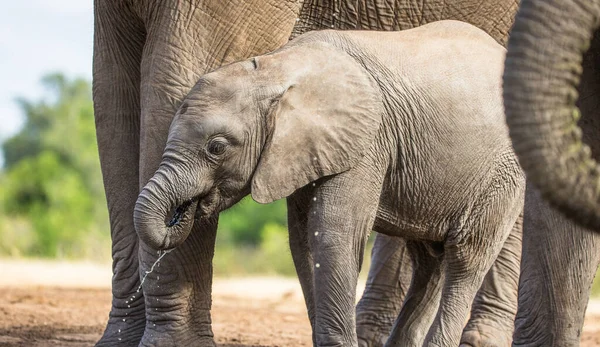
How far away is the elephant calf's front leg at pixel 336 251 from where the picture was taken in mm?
4820

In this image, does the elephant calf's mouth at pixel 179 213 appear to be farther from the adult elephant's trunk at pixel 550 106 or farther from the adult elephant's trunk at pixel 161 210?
the adult elephant's trunk at pixel 550 106

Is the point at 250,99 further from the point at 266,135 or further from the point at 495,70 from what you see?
the point at 495,70

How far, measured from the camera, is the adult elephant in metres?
5.14

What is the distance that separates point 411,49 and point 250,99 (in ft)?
2.53

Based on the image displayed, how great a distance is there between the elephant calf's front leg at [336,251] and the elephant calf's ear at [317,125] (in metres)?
0.10

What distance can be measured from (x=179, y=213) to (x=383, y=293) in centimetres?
198

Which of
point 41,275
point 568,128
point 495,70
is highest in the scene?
point 495,70

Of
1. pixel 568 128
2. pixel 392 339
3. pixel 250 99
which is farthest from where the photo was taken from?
pixel 392 339

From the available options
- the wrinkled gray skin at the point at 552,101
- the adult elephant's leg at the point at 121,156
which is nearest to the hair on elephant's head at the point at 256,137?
the adult elephant's leg at the point at 121,156

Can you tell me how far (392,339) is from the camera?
5629 mm

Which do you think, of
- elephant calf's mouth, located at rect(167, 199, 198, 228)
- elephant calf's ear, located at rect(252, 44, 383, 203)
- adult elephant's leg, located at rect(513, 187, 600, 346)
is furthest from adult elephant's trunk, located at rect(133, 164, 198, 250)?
adult elephant's leg, located at rect(513, 187, 600, 346)

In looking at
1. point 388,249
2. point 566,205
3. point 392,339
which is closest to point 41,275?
point 388,249

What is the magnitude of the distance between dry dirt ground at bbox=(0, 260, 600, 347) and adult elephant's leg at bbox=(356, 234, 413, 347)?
2.39 feet

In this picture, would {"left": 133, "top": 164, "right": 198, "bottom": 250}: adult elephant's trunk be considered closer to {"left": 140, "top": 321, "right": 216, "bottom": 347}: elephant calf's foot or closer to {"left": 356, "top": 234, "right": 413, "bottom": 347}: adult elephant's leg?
{"left": 140, "top": 321, "right": 216, "bottom": 347}: elephant calf's foot
